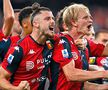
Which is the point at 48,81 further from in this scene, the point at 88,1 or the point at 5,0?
the point at 88,1

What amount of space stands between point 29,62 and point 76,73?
0.53 meters

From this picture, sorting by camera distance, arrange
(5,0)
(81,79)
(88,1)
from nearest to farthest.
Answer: (81,79) → (5,0) → (88,1)

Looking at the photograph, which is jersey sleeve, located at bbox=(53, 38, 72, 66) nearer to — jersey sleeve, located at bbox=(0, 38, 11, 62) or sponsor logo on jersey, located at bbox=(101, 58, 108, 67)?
jersey sleeve, located at bbox=(0, 38, 11, 62)

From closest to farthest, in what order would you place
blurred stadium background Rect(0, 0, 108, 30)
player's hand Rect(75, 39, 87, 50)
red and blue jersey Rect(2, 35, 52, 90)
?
red and blue jersey Rect(2, 35, 52, 90)
player's hand Rect(75, 39, 87, 50)
blurred stadium background Rect(0, 0, 108, 30)

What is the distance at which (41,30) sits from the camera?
6820mm

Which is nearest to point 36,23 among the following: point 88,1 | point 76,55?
point 76,55

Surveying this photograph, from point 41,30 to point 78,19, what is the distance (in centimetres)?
45

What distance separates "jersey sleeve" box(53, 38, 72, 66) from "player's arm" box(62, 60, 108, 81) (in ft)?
0.20

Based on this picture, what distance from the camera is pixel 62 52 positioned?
22.1 ft

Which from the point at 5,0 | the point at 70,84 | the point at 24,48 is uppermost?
the point at 5,0

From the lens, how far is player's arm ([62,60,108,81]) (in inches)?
255

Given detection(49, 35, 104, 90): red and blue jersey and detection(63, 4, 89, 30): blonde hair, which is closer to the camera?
detection(49, 35, 104, 90): red and blue jersey

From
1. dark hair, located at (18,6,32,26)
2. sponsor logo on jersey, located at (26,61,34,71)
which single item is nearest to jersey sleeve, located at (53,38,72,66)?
sponsor logo on jersey, located at (26,61,34,71)

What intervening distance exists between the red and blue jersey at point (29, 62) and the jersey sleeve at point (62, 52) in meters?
0.08
